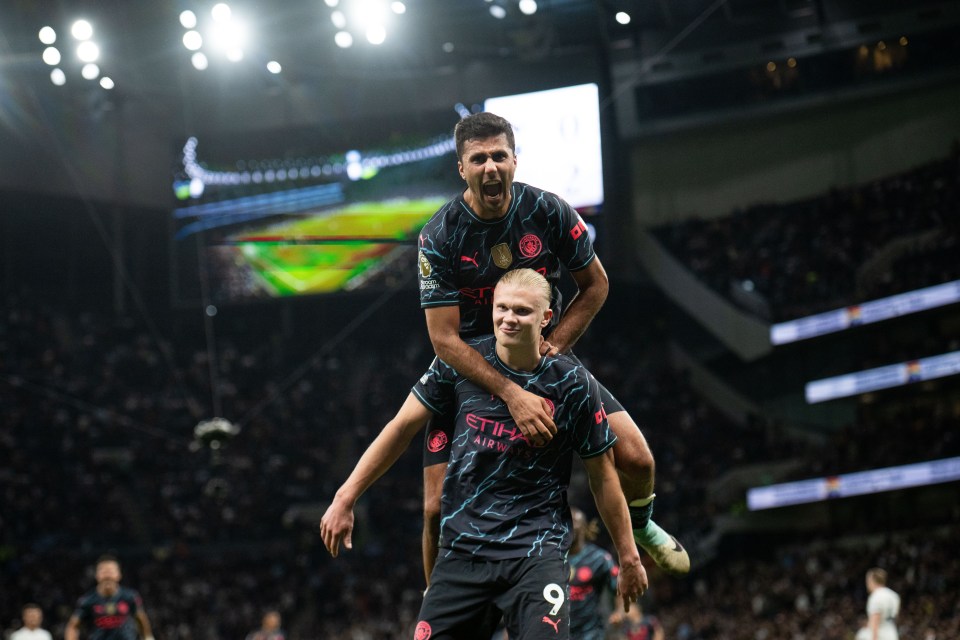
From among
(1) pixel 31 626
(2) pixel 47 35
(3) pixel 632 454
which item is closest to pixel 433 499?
(3) pixel 632 454

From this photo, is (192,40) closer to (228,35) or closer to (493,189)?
(228,35)

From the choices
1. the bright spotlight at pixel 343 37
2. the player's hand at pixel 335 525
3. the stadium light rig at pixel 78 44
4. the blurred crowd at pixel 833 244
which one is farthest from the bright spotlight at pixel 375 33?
the player's hand at pixel 335 525

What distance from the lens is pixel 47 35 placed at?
24.4m

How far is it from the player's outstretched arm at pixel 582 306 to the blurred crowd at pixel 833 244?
71.5 ft

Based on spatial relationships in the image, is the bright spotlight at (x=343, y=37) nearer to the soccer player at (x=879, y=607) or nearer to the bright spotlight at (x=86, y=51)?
the bright spotlight at (x=86, y=51)

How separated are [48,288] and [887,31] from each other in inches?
1024

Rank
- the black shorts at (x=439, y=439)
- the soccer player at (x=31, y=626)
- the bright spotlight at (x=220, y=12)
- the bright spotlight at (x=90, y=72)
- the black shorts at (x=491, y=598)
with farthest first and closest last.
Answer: the bright spotlight at (x=90, y=72) < the bright spotlight at (x=220, y=12) < the soccer player at (x=31, y=626) < the black shorts at (x=439, y=439) < the black shorts at (x=491, y=598)

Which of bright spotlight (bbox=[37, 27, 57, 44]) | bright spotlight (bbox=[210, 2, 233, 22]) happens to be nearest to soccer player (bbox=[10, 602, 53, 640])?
bright spotlight (bbox=[210, 2, 233, 22])

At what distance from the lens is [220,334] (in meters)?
35.9

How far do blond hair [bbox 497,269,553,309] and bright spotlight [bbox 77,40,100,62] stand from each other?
22.8 meters

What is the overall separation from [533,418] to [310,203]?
87.4 ft

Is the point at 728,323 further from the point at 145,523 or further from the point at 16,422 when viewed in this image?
the point at 16,422

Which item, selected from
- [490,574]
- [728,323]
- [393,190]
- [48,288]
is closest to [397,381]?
[393,190]

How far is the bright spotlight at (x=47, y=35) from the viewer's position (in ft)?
79.7
